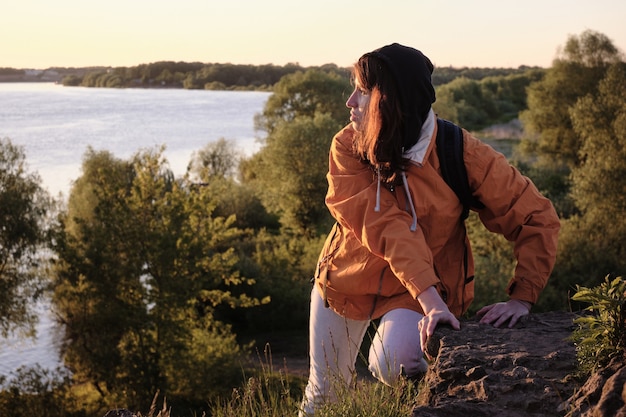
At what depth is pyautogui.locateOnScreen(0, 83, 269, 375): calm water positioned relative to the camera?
46294 mm

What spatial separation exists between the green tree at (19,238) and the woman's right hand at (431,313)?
91.2 feet

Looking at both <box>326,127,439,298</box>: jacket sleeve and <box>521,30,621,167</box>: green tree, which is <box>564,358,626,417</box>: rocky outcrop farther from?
<box>521,30,621,167</box>: green tree

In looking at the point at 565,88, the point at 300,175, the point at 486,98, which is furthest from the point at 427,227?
the point at 486,98

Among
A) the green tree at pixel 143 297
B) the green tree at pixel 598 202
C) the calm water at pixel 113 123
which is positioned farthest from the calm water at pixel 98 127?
the green tree at pixel 598 202

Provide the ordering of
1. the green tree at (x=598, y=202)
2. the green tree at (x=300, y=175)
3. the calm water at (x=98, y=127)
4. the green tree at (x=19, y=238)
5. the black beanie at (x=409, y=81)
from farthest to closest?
the calm water at (x=98, y=127) → the green tree at (x=300, y=175) → the green tree at (x=19, y=238) → the green tree at (x=598, y=202) → the black beanie at (x=409, y=81)

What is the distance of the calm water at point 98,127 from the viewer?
152ft

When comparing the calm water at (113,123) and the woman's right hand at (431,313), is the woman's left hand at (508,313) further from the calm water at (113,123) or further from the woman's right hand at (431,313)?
the calm water at (113,123)

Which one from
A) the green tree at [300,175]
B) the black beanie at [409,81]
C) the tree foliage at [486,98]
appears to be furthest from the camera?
the tree foliage at [486,98]

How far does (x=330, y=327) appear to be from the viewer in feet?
12.6

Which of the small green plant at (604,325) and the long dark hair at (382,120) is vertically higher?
the long dark hair at (382,120)

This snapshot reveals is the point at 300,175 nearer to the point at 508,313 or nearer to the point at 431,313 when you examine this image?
the point at 508,313

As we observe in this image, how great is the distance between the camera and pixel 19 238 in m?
28.7

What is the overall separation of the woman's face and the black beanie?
0.67 feet

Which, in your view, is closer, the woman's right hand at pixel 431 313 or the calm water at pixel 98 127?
the woman's right hand at pixel 431 313
